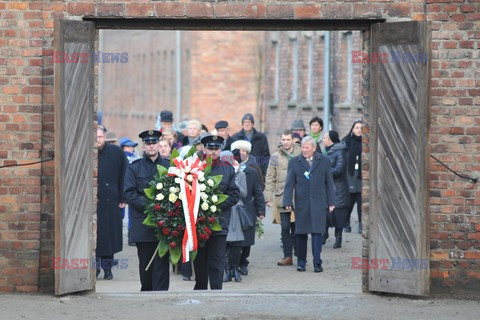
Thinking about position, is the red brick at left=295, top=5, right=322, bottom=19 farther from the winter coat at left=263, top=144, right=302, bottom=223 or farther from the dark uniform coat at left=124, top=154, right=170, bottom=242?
the winter coat at left=263, top=144, right=302, bottom=223

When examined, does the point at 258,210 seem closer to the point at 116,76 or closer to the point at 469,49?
the point at 469,49

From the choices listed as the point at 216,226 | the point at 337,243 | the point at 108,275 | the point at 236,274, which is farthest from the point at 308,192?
the point at 216,226

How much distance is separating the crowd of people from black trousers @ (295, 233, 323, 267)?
0.04 feet

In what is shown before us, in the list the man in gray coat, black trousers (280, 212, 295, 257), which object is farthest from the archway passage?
black trousers (280, 212, 295, 257)

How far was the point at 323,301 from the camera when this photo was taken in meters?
12.3

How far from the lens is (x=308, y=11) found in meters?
12.0

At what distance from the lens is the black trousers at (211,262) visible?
12.9 metres

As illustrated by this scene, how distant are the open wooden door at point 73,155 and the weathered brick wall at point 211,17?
36 cm

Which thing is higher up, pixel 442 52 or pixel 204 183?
pixel 442 52

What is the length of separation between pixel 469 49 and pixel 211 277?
131 inches

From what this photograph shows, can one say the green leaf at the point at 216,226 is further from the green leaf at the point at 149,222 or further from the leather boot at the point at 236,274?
the leather boot at the point at 236,274

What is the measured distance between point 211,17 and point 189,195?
Answer: 1.77 m

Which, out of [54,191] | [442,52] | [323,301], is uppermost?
[442,52]

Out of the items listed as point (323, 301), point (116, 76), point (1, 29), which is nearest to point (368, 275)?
point (323, 301)
